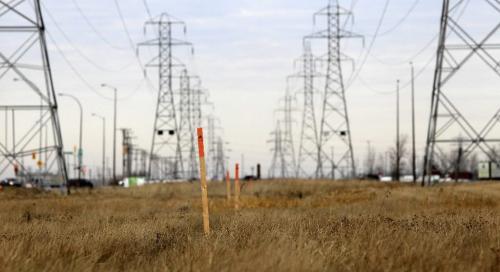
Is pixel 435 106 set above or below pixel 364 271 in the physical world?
above

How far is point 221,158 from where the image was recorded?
148375 mm

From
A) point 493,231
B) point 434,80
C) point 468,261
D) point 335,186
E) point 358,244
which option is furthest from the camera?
point 335,186

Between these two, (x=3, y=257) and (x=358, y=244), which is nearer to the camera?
(x=3, y=257)

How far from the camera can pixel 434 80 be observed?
132 feet

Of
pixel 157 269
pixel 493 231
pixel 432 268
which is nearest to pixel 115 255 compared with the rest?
pixel 157 269

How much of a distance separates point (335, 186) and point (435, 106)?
53.5 ft

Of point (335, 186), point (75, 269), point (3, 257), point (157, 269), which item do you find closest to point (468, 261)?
point (157, 269)

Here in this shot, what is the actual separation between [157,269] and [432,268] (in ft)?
9.79

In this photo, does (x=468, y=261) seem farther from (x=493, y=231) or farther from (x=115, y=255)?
(x=115, y=255)

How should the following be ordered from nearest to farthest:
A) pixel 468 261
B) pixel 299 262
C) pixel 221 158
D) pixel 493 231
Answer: pixel 299 262 → pixel 468 261 → pixel 493 231 → pixel 221 158

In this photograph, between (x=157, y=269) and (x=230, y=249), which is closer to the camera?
(x=157, y=269)

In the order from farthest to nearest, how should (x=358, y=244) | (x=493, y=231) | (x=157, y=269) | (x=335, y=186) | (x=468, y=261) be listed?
(x=335, y=186) → (x=493, y=231) → (x=358, y=244) → (x=468, y=261) → (x=157, y=269)

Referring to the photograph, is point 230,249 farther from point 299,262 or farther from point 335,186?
point 335,186

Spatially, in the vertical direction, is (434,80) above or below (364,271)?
above
